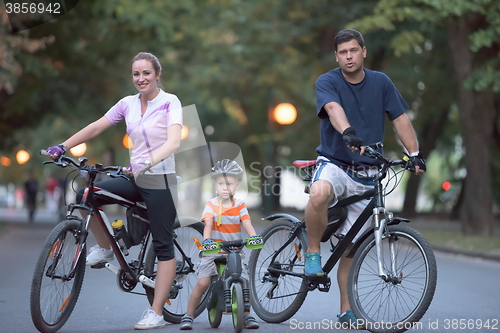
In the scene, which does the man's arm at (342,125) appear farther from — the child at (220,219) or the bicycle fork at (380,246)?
the child at (220,219)

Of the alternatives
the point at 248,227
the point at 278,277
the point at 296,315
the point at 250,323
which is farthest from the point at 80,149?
the point at 250,323

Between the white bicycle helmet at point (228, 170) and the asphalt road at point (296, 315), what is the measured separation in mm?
1018

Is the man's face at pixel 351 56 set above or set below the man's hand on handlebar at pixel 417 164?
above

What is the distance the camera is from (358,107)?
17.3 ft

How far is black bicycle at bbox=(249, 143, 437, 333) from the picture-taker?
476 cm

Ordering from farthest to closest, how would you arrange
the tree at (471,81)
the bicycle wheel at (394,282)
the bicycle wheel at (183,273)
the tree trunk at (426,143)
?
the tree trunk at (426,143) → the tree at (471,81) → the bicycle wheel at (183,273) → the bicycle wheel at (394,282)

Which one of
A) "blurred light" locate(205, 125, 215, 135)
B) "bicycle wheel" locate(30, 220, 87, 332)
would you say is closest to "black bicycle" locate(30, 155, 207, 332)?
"bicycle wheel" locate(30, 220, 87, 332)

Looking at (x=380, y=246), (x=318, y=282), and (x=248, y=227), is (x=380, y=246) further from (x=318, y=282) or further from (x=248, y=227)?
(x=248, y=227)

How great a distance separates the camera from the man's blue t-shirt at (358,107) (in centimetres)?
524

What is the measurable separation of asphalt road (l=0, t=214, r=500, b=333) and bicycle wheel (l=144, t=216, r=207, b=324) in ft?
0.51

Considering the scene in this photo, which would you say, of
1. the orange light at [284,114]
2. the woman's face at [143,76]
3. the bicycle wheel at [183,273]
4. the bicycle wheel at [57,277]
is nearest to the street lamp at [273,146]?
→ the orange light at [284,114]

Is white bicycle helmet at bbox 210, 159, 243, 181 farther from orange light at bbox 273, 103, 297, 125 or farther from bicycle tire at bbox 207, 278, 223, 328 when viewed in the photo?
orange light at bbox 273, 103, 297, 125

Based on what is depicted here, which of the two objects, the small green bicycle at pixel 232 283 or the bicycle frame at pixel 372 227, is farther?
the small green bicycle at pixel 232 283

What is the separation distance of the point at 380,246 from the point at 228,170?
1.26 meters
